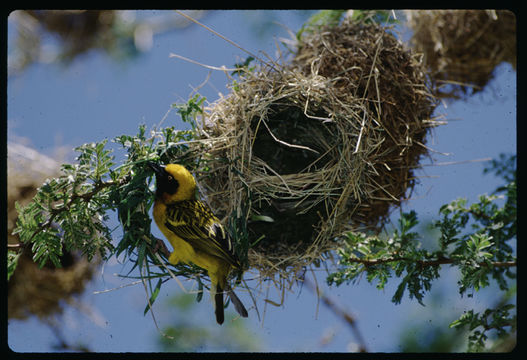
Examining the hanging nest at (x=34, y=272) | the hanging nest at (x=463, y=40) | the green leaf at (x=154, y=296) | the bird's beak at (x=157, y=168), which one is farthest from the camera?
the hanging nest at (x=463, y=40)

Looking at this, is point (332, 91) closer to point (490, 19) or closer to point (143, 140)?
point (143, 140)

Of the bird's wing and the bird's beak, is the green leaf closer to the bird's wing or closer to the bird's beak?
the bird's wing

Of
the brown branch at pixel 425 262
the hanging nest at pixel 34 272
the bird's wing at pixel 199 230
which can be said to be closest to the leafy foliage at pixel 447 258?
the brown branch at pixel 425 262

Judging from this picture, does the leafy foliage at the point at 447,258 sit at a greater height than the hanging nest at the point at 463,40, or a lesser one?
lesser

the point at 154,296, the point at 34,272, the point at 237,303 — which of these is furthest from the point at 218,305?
the point at 34,272

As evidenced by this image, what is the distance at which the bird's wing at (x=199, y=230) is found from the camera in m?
2.02

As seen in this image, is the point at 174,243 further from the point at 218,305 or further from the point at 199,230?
the point at 218,305

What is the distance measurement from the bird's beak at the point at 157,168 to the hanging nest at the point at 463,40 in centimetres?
206

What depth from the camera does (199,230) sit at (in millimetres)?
2041

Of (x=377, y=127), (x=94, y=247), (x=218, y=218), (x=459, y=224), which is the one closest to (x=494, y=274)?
(x=459, y=224)

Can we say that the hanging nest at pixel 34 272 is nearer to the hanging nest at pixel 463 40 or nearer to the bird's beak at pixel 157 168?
the bird's beak at pixel 157 168

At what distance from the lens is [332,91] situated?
7.79 ft

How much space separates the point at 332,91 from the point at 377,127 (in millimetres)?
255

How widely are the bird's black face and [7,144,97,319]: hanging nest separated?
1010mm
